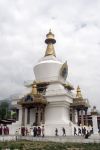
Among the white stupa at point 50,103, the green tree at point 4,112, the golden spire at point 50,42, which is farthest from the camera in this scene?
the green tree at point 4,112

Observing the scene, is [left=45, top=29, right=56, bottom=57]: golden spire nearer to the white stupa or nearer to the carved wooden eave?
the white stupa

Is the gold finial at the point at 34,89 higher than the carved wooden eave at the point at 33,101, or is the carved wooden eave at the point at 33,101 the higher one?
the gold finial at the point at 34,89

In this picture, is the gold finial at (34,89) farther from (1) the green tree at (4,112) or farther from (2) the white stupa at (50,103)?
(1) the green tree at (4,112)

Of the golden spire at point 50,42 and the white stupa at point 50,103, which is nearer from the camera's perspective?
the white stupa at point 50,103

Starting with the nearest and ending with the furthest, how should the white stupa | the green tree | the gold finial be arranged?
the white stupa, the gold finial, the green tree

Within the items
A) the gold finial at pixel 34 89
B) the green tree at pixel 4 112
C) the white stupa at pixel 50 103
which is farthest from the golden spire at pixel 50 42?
the green tree at pixel 4 112

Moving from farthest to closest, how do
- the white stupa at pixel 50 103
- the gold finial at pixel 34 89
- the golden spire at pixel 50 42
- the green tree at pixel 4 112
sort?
the green tree at pixel 4 112 → the golden spire at pixel 50 42 → the gold finial at pixel 34 89 → the white stupa at pixel 50 103

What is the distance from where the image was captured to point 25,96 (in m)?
37.8

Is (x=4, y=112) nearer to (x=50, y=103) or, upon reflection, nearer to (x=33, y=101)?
(x=50, y=103)

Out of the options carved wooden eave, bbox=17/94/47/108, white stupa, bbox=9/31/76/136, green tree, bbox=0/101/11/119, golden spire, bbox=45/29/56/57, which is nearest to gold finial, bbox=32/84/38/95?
white stupa, bbox=9/31/76/136

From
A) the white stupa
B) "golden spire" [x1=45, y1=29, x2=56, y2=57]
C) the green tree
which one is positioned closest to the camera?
the white stupa

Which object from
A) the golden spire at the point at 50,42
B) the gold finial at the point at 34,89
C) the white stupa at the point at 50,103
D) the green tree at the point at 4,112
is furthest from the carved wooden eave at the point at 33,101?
the green tree at the point at 4,112

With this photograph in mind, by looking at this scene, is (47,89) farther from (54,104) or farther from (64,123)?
(64,123)

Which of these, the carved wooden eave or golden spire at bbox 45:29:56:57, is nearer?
the carved wooden eave
